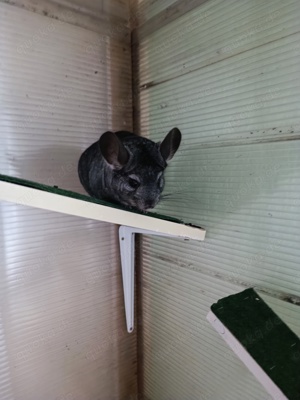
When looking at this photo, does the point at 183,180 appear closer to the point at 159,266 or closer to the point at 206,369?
the point at 159,266

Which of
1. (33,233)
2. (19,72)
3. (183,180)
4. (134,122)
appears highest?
(19,72)

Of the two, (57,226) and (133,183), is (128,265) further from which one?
(133,183)

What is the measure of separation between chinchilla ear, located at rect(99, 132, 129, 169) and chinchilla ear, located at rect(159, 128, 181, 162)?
8.6 inches

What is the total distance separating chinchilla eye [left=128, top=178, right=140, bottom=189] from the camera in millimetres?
1496

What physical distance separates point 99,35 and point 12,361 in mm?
2292

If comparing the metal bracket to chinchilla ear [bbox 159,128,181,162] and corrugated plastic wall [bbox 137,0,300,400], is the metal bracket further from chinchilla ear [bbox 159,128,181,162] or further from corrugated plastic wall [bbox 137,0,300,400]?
chinchilla ear [bbox 159,128,181,162]

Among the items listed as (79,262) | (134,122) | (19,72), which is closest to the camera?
(19,72)

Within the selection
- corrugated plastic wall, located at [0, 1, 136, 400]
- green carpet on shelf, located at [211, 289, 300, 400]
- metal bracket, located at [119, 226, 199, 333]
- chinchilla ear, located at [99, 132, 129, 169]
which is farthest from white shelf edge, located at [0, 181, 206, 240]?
corrugated plastic wall, located at [0, 1, 136, 400]

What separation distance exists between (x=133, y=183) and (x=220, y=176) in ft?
1.69

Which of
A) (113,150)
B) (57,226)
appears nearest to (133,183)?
(113,150)

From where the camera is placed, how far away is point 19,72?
1.78 meters

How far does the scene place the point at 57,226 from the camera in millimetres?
1973

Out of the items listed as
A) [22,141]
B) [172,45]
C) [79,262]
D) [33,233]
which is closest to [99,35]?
[172,45]

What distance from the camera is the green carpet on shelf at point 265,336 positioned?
3.43ft
